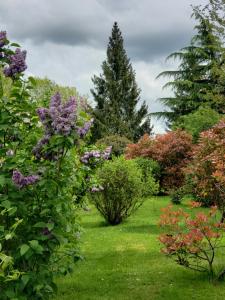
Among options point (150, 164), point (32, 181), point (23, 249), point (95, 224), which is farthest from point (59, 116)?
point (150, 164)

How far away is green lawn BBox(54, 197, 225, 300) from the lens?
21.0 feet

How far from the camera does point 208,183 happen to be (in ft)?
26.7

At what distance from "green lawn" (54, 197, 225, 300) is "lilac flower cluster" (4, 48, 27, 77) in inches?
91.1

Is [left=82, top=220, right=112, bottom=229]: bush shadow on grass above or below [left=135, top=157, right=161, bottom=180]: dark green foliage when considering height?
below

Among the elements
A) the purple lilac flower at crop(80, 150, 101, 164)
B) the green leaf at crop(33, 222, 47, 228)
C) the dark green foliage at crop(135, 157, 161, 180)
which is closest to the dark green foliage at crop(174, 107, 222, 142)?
the dark green foliage at crop(135, 157, 161, 180)

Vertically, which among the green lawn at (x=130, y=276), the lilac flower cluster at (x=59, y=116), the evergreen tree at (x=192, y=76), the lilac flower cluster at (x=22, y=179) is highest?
→ the evergreen tree at (x=192, y=76)

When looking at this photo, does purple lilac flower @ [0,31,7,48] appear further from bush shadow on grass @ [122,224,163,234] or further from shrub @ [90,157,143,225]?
shrub @ [90,157,143,225]

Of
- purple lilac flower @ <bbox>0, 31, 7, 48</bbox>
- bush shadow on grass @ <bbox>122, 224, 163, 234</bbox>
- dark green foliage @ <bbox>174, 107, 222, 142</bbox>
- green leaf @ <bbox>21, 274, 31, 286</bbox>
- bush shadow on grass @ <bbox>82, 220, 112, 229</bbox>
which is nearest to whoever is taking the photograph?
green leaf @ <bbox>21, 274, 31, 286</bbox>

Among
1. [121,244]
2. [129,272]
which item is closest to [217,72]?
[121,244]

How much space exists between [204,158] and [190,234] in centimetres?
203

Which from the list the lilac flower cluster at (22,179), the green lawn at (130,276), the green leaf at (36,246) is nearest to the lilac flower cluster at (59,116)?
the lilac flower cluster at (22,179)

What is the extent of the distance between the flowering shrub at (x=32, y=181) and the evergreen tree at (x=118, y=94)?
123 feet

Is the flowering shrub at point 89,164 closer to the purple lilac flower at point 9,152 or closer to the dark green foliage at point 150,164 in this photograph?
the purple lilac flower at point 9,152

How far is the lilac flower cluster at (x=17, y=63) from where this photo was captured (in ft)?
13.5
